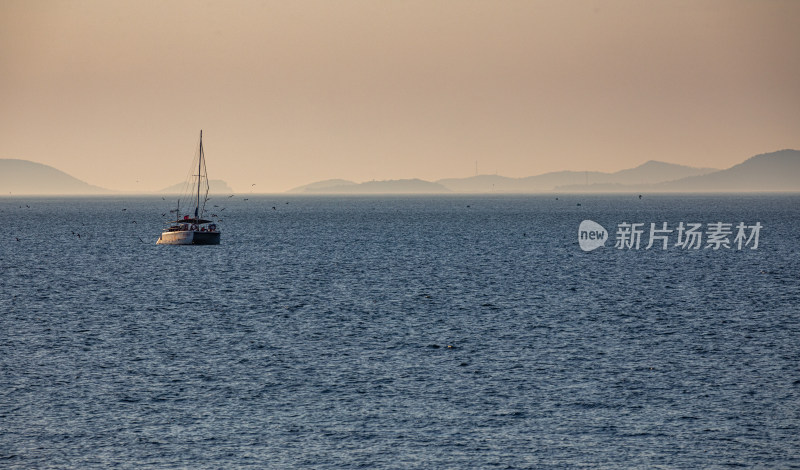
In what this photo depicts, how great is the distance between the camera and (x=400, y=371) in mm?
42500

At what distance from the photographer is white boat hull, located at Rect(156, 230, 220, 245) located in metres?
133

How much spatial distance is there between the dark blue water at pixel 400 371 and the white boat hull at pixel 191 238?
42138 millimetres

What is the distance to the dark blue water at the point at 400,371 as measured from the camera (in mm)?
30609

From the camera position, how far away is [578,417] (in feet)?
113

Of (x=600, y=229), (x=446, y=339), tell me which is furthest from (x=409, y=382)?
(x=600, y=229)

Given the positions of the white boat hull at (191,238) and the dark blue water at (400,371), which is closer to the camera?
the dark blue water at (400,371)

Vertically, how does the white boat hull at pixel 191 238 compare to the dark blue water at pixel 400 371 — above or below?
above

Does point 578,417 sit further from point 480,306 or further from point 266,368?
point 480,306

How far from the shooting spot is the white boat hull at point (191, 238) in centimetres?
13325

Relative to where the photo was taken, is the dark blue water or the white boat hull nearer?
the dark blue water

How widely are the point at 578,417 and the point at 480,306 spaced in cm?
3262

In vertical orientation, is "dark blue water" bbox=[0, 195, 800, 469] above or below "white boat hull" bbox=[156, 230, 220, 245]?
below

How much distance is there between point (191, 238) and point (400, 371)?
96.9 m

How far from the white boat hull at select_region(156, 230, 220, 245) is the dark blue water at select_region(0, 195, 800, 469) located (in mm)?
42138
